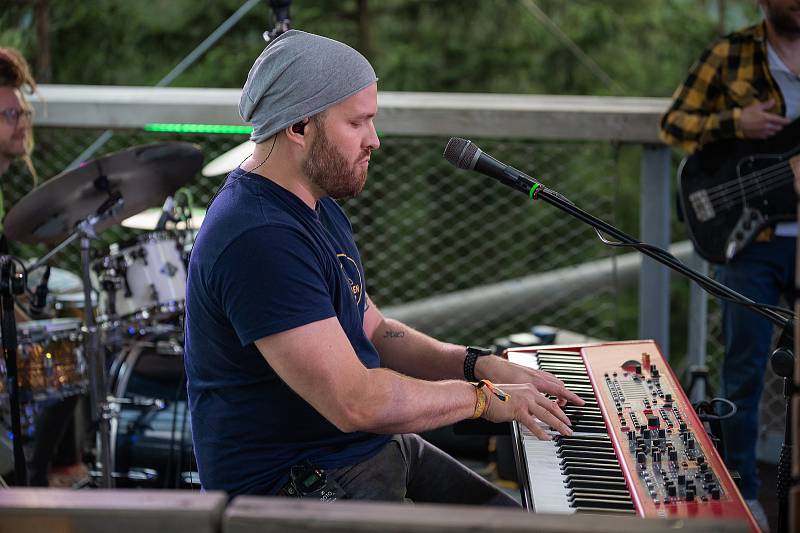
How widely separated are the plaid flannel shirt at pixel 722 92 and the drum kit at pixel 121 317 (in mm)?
1696

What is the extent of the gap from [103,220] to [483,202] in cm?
540

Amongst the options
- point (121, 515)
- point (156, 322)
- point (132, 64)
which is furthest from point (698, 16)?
point (121, 515)

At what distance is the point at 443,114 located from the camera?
4121 millimetres

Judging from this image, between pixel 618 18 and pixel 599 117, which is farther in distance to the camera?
pixel 618 18

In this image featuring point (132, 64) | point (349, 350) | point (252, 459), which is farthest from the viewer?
point (132, 64)

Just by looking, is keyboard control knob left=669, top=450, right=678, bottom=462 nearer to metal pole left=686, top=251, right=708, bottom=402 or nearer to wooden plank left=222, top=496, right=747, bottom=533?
wooden plank left=222, top=496, right=747, bottom=533

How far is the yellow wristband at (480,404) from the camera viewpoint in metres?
2.11

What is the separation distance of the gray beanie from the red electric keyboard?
806 millimetres

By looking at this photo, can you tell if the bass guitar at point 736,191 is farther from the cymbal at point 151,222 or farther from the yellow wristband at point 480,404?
the cymbal at point 151,222

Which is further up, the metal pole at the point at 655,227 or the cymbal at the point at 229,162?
the cymbal at the point at 229,162

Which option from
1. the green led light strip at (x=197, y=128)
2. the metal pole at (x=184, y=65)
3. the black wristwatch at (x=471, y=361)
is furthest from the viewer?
the metal pole at (x=184, y=65)

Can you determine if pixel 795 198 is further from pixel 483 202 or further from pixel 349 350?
pixel 483 202

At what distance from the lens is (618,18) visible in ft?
31.3

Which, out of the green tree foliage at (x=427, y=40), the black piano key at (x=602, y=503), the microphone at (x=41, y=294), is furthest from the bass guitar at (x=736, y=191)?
the green tree foliage at (x=427, y=40)
